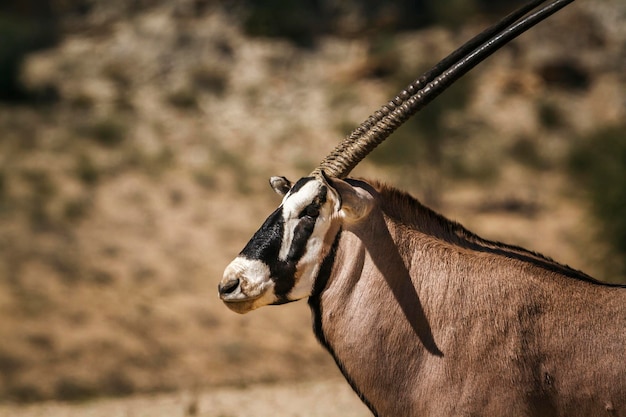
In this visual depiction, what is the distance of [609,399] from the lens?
419 centimetres

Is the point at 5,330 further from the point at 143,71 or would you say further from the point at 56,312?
the point at 143,71

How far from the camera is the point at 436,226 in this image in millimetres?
4879

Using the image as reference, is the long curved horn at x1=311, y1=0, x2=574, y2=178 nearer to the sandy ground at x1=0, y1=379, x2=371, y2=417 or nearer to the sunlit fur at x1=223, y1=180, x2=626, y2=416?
the sunlit fur at x1=223, y1=180, x2=626, y2=416

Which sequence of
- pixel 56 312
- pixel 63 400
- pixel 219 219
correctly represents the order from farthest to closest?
pixel 219 219, pixel 56 312, pixel 63 400

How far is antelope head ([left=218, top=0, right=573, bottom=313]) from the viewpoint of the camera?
441 centimetres

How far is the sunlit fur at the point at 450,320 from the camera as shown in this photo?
4.20m

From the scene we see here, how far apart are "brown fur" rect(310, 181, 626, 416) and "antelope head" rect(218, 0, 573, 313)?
129 millimetres

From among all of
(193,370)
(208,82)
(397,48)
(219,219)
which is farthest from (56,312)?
(397,48)

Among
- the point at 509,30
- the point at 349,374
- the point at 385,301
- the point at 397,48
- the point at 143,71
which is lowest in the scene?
the point at 349,374

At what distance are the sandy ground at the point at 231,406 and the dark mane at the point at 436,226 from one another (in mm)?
5162

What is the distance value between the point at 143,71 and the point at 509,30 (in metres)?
33.9

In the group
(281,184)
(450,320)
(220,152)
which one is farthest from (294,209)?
(220,152)

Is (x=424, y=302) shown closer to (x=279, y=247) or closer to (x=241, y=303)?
(x=279, y=247)

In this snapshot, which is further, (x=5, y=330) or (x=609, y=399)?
(x=5, y=330)
